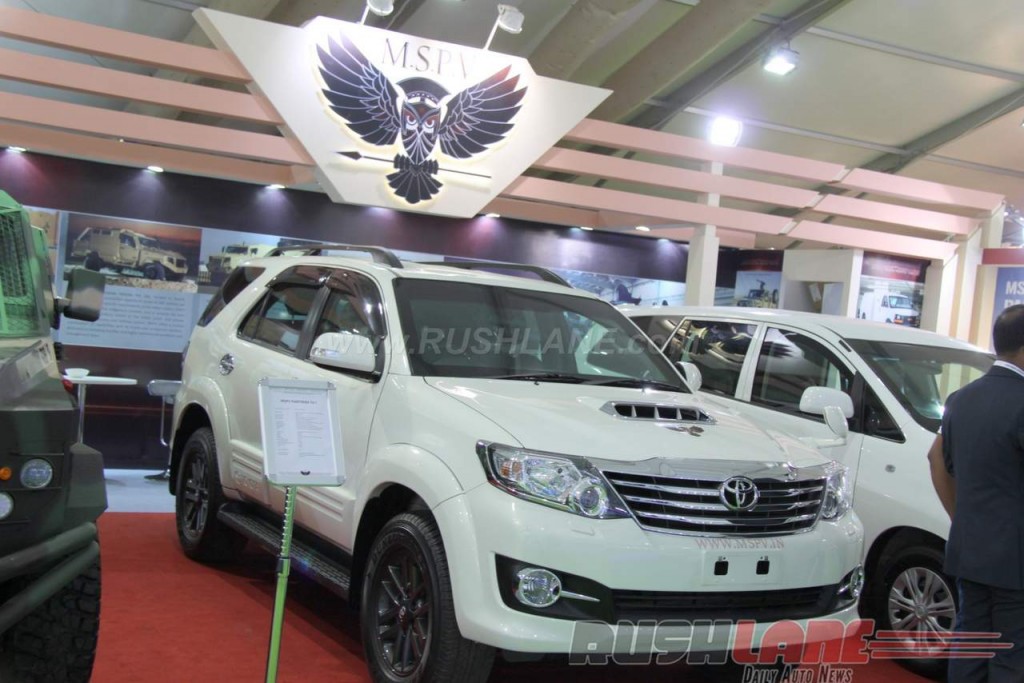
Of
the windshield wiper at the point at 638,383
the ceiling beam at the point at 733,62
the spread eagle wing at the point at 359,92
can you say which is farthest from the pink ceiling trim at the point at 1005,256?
the windshield wiper at the point at 638,383

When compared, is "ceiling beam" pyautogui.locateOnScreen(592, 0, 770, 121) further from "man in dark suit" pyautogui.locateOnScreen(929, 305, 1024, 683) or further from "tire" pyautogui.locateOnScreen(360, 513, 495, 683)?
"tire" pyautogui.locateOnScreen(360, 513, 495, 683)

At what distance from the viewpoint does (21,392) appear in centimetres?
281

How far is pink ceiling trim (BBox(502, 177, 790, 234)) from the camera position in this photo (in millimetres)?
8758

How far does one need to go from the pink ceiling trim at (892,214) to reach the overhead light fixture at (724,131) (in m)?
1.25

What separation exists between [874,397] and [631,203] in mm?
4319

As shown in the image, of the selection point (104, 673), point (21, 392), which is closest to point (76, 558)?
point (21, 392)

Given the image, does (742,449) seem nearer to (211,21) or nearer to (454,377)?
(454,377)

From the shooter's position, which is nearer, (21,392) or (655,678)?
(21,392)

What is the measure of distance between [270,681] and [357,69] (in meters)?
5.61

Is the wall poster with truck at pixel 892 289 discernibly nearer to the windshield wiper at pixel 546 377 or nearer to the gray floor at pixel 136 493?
the gray floor at pixel 136 493

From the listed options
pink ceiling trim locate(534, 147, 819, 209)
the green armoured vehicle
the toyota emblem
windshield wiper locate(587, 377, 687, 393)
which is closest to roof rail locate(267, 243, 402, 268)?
windshield wiper locate(587, 377, 687, 393)

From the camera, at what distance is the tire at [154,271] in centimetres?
976

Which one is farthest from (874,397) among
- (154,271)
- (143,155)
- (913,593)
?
(154,271)

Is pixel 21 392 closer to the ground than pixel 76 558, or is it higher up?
higher up
